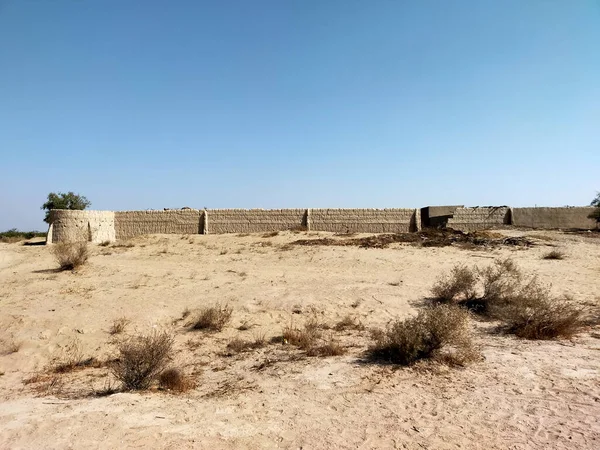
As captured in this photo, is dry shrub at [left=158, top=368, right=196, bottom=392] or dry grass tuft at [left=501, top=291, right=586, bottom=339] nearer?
dry shrub at [left=158, top=368, right=196, bottom=392]

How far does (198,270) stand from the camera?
11.9 meters

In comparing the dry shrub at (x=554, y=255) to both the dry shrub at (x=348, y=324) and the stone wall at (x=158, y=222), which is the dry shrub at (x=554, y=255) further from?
the stone wall at (x=158, y=222)

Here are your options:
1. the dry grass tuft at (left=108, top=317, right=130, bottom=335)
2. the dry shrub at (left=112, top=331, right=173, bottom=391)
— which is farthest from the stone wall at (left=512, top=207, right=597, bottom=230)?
the dry shrub at (left=112, top=331, right=173, bottom=391)

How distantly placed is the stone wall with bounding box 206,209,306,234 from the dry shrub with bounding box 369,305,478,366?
15.5 metres

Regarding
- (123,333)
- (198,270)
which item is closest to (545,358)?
(123,333)

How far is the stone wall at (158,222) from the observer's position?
20.8 metres

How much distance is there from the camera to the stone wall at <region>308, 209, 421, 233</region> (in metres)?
20.5

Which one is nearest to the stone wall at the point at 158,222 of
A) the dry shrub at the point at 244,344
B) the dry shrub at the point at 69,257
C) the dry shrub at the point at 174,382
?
the dry shrub at the point at 69,257

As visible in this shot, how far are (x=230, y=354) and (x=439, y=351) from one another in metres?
3.12

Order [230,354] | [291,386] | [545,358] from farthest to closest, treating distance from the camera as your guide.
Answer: [230,354], [545,358], [291,386]

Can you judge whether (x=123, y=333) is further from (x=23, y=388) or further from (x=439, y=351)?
(x=439, y=351)

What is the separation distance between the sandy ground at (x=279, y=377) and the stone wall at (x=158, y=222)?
30.3ft

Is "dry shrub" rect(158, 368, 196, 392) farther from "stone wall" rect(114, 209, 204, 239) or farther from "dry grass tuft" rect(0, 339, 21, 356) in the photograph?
"stone wall" rect(114, 209, 204, 239)

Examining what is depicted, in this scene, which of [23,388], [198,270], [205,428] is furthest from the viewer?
[198,270]
